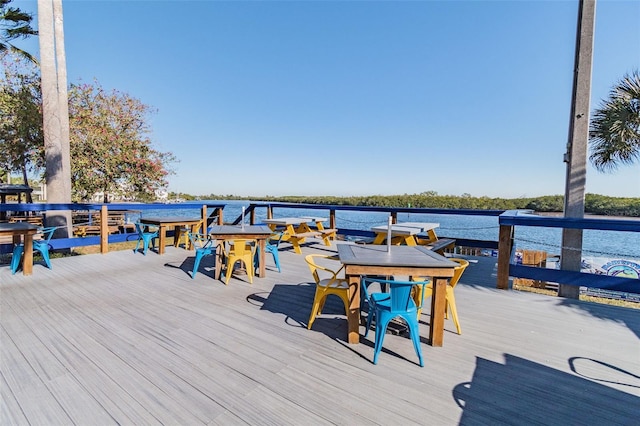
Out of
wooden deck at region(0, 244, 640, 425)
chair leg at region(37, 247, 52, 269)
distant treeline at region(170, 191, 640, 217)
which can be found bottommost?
wooden deck at region(0, 244, 640, 425)

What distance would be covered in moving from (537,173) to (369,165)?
11.4 meters

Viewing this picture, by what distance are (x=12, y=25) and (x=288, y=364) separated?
11885 millimetres

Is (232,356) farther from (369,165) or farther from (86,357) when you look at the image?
(369,165)

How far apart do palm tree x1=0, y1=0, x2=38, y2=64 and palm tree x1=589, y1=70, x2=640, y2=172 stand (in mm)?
14168

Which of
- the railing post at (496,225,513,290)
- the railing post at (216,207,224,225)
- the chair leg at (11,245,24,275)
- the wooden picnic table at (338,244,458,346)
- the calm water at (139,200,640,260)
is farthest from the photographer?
the railing post at (216,207,224,225)

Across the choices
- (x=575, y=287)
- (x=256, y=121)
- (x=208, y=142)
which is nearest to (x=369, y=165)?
(x=256, y=121)

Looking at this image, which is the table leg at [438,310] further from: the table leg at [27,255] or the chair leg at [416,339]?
the table leg at [27,255]

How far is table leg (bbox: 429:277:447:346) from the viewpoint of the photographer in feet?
7.68

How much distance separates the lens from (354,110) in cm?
1620

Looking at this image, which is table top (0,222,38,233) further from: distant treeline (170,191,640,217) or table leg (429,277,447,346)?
distant treeline (170,191,640,217)

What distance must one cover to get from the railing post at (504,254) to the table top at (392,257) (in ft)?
5.26

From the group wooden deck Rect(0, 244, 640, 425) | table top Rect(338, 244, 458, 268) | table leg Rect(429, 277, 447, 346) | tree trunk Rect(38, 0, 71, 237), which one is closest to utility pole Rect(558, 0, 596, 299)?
wooden deck Rect(0, 244, 640, 425)

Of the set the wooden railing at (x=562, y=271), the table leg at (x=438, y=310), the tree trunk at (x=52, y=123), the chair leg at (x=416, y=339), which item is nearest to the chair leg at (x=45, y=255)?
the tree trunk at (x=52, y=123)

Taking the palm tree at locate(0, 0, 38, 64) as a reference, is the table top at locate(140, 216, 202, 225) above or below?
below
